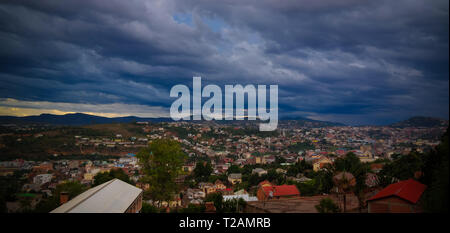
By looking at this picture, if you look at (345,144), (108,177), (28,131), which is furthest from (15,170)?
(345,144)

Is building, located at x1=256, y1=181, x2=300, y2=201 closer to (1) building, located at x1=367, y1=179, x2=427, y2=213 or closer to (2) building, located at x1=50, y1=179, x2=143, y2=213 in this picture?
(2) building, located at x1=50, y1=179, x2=143, y2=213

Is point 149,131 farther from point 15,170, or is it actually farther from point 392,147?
point 392,147

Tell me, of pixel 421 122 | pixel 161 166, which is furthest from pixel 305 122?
pixel 161 166

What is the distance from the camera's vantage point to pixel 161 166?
1672cm

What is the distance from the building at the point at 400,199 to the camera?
36.4 ft

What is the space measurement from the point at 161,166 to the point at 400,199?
12198 millimetres

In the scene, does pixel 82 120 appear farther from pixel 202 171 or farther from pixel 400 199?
pixel 400 199

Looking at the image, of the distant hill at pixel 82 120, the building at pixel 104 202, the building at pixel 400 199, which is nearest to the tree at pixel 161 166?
the building at pixel 104 202

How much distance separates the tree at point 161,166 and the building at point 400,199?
10.5 meters

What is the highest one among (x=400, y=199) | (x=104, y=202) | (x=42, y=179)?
(x=400, y=199)

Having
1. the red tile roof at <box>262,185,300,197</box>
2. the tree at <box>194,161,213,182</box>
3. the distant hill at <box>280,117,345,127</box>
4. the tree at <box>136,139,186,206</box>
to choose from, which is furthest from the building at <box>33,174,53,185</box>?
the distant hill at <box>280,117,345,127</box>

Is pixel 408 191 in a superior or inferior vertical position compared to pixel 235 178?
superior

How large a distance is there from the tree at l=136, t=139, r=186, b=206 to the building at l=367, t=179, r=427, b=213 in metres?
10.5

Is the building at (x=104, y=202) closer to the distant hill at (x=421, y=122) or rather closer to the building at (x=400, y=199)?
the building at (x=400, y=199)
